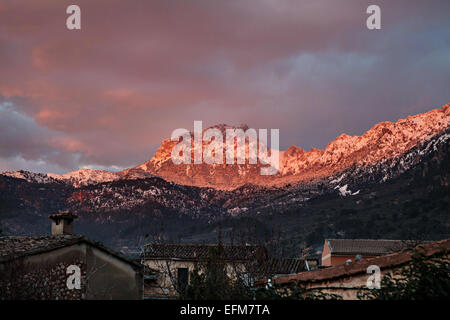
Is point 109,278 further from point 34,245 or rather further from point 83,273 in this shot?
point 34,245

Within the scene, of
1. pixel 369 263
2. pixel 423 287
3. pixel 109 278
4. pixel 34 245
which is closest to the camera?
pixel 423 287

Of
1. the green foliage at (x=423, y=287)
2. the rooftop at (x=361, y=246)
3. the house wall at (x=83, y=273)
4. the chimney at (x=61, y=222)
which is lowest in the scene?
the rooftop at (x=361, y=246)

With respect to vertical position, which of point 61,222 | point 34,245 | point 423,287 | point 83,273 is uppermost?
point 61,222

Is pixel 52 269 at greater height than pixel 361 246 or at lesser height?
greater

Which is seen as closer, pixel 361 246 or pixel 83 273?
pixel 83 273

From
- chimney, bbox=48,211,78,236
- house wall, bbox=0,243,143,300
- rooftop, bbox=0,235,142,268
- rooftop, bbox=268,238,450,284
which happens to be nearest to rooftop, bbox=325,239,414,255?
chimney, bbox=48,211,78,236

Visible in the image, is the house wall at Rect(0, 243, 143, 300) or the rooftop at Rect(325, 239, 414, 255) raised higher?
the house wall at Rect(0, 243, 143, 300)

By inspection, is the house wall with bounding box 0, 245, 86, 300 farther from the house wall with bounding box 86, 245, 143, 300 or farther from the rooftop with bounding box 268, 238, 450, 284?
the rooftop with bounding box 268, 238, 450, 284

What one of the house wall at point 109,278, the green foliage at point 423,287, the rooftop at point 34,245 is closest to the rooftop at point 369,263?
the green foliage at point 423,287

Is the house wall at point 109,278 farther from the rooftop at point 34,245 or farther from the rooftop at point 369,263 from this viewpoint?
the rooftop at point 369,263

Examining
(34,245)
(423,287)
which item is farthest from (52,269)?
(423,287)
